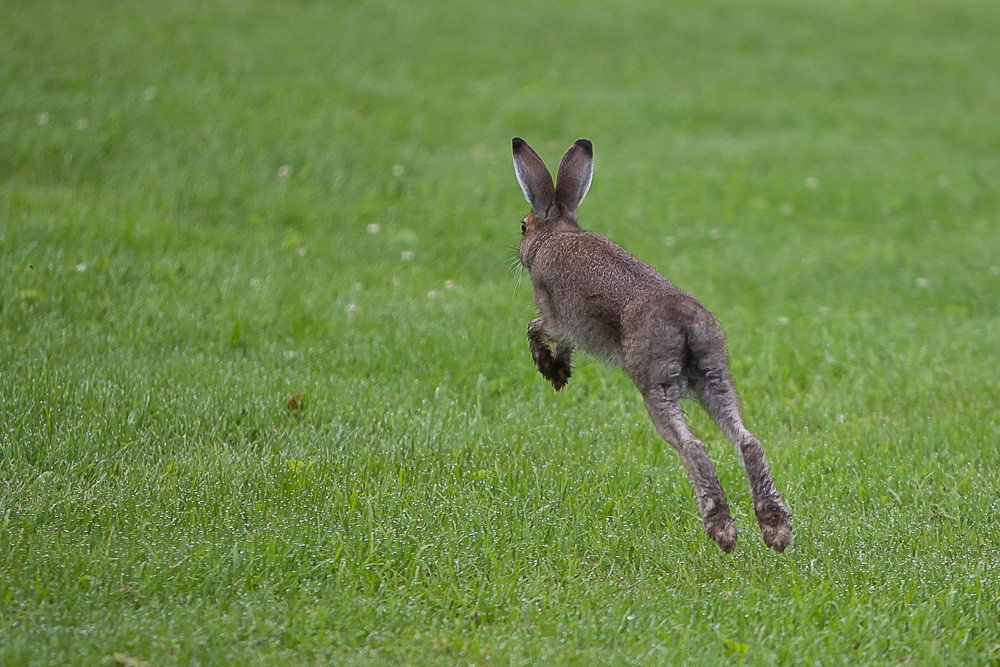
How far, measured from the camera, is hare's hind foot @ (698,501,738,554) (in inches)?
148

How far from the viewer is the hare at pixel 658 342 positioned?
385 cm

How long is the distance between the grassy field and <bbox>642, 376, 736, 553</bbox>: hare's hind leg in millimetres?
567

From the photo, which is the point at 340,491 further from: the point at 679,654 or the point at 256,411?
the point at 679,654

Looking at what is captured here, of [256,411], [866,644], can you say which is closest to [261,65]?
[256,411]

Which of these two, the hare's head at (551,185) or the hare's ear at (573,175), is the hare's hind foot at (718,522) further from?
the hare's ear at (573,175)

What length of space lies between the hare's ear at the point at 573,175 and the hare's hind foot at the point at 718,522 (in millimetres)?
2102

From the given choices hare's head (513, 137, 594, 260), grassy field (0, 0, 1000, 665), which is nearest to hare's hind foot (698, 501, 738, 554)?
grassy field (0, 0, 1000, 665)

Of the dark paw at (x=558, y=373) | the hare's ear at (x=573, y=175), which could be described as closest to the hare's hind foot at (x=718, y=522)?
the dark paw at (x=558, y=373)

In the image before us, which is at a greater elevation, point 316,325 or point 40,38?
point 40,38

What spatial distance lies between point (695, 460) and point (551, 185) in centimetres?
207

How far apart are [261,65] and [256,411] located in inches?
353

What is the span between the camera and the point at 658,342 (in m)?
4.16

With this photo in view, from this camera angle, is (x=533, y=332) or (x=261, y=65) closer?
(x=533, y=332)

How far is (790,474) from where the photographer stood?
224 inches
